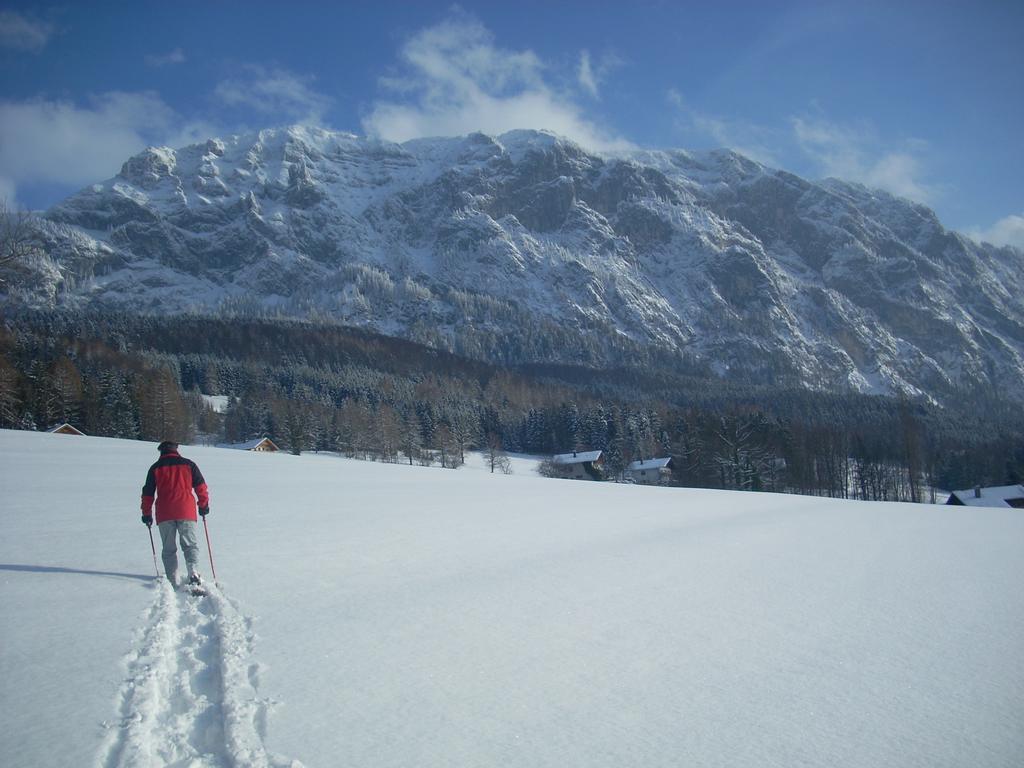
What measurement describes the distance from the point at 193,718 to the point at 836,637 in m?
5.63

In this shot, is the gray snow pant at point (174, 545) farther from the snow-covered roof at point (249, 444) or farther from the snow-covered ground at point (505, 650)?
the snow-covered roof at point (249, 444)

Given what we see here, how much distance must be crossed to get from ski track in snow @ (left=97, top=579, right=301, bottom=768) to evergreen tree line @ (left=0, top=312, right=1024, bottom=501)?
48.9m

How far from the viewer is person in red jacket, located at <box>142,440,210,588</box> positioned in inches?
278

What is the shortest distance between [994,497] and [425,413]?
251 feet

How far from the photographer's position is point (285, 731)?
3.49 meters

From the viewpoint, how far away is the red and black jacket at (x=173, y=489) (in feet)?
24.1

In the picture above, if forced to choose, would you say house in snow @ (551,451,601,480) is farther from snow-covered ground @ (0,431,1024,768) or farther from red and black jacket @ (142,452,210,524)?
red and black jacket @ (142,452,210,524)

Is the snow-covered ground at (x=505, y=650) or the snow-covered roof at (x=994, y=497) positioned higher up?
the snow-covered ground at (x=505, y=650)

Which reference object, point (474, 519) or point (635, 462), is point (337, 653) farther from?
point (635, 462)

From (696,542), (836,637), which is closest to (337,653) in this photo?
(836,637)

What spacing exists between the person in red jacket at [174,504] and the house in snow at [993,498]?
228 ft

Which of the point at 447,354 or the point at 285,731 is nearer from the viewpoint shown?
the point at 285,731

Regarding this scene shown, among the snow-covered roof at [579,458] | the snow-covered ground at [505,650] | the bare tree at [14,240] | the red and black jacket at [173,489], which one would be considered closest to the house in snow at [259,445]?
the snow-covered roof at [579,458]

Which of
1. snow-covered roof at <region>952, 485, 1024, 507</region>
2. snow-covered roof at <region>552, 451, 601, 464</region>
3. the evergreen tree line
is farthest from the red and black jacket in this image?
snow-covered roof at <region>552, 451, 601, 464</region>
